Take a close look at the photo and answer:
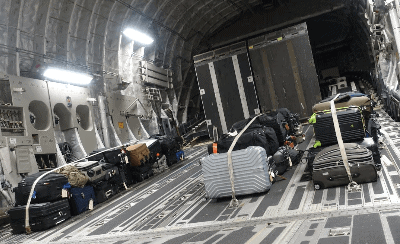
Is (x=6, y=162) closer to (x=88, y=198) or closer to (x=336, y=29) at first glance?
(x=88, y=198)

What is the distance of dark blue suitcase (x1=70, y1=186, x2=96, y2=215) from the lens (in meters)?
7.22

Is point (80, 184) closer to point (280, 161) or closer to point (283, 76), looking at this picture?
point (280, 161)

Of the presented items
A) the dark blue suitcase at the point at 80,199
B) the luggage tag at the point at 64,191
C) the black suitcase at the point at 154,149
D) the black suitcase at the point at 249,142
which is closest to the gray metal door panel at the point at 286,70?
the black suitcase at the point at 154,149

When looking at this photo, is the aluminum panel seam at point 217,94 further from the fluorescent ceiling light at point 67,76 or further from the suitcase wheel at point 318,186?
the suitcase wheel at point 318,186

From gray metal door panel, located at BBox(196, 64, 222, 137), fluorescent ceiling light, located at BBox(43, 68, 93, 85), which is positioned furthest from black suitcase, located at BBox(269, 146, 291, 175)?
fluorescent ceiling light, located at BBox(43, 68, 93, 85)

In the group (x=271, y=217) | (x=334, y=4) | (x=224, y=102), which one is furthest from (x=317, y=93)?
(x=334, y=4)

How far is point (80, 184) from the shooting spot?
24.0 ft

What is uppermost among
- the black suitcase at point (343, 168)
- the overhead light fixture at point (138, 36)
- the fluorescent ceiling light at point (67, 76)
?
the overhead light fixture at point (138, 36)

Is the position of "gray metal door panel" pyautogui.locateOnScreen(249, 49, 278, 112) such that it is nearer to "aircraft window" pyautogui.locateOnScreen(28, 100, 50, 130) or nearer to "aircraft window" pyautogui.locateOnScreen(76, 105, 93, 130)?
"aircraft window" pyautogui.locateOnScreen(76, 105, 93, 130)

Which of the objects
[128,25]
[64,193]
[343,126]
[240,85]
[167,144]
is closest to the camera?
[343,126]

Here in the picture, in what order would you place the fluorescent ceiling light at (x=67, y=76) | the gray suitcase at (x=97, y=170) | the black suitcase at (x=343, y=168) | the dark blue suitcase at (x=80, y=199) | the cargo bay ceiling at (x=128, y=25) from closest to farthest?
the black suitcase at (x=343, y=168) → the dark blue suitcase at (x=80, y=199) → the gray suitcase at (x=97, y=170) → the cargo bay ceiling at (x=128, y=25) → the fluorescent ceiling light at (x=67, y=76)

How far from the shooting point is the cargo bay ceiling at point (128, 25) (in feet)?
33.7

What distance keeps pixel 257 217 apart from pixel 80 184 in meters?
3.96

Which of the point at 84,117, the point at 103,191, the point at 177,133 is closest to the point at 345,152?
the point at 103,191
